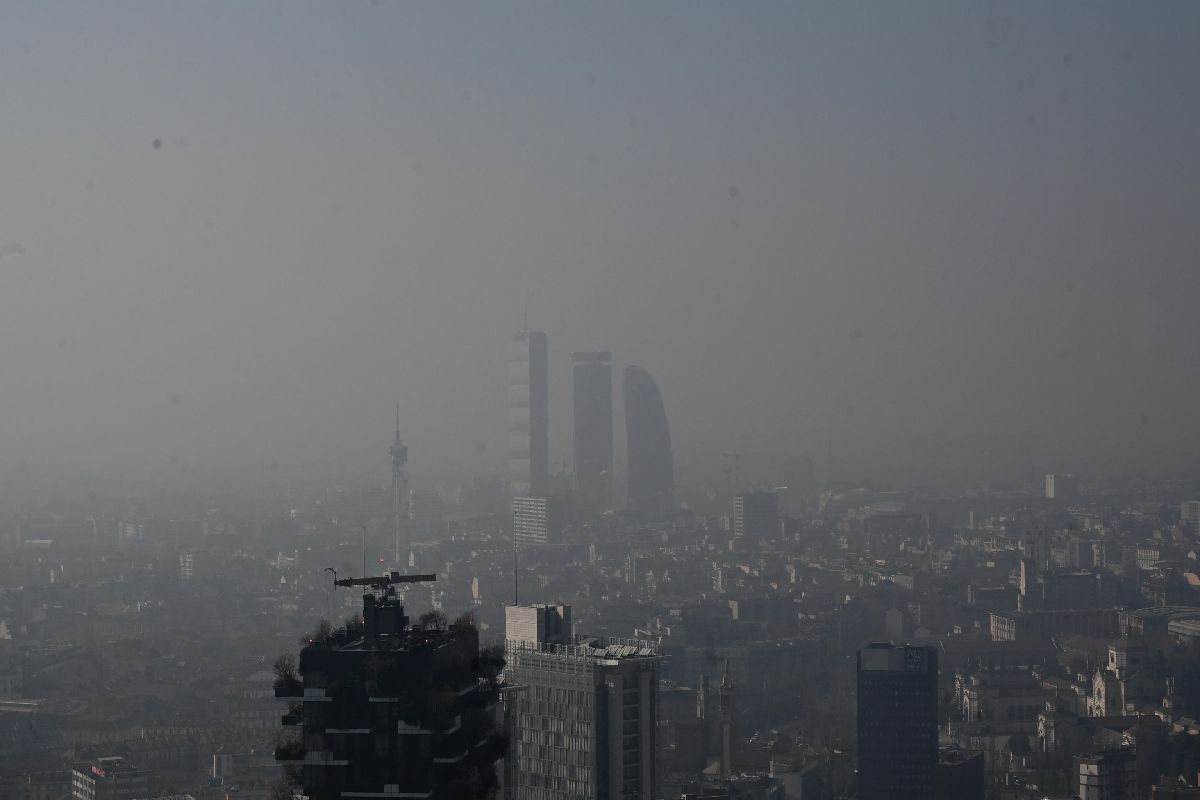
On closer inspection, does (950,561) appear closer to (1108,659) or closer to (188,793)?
(1108,659)

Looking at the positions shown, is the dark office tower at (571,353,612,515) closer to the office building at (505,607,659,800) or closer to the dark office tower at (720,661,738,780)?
the dark office tower at (720,661,738,780)

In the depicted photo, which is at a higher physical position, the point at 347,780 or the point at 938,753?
the point at 347,780

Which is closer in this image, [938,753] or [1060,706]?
[938,753]

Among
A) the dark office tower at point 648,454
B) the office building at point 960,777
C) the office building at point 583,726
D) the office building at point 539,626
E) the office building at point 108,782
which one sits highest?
the dark office tower at point 648,454

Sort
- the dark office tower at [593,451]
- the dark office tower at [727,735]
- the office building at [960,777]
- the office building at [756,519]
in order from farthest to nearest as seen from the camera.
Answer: the office building at [756,519] < the dark office tower at [593,451] < the dark office tower at [727,735] < the office building at [960,777]

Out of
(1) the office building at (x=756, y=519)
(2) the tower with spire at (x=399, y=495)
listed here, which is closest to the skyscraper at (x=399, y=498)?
(2) the tower with spire at (x=399, y=495)

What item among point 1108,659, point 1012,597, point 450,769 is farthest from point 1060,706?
point 450,769

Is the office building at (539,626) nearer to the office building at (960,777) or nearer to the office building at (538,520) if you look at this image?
the office building at (960,777)
